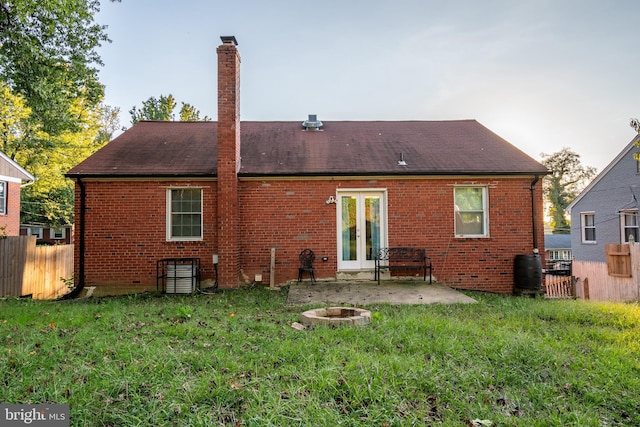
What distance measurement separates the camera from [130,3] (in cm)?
1023

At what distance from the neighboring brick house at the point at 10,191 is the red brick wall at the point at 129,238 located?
13488mm

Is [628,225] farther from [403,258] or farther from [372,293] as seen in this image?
[372,293]

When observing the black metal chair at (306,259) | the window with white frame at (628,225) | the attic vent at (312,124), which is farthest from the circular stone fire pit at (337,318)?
the window with white frame at (628,225)

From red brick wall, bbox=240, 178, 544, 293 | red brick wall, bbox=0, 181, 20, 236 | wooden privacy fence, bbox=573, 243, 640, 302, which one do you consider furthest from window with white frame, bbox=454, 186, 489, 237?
red brick wall, bbox=0, 181, 20, 236

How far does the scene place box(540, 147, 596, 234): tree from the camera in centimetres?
3919

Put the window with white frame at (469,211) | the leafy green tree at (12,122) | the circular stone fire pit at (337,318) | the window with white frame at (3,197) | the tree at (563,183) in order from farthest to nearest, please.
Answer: the tree at (563,183), the leafy green tree at (12,122), the window with white frame at (3,197), the window with white frame at (469,211), the circular stone fire pit at (337,318)

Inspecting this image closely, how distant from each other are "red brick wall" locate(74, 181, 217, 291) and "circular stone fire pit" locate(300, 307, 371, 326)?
4.80m

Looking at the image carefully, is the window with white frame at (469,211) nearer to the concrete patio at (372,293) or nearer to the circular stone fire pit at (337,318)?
the concrete patio at (372,293)

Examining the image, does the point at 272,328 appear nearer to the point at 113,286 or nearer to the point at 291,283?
the point at 291,283

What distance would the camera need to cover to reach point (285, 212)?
9.70 metres

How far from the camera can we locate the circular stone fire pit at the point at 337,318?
5109 millimetres

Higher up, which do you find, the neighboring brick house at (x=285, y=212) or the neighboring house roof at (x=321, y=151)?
the neighboring house roof at (x=321, y=151)

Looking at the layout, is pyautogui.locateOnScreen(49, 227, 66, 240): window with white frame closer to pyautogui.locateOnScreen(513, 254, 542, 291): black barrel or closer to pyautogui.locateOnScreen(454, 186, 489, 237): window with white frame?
pyautogui.locateOnScreen(454, 186, 489, 237): window with white frame

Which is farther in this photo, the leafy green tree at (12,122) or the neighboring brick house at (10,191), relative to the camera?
the leafy green tree at (12,122)
